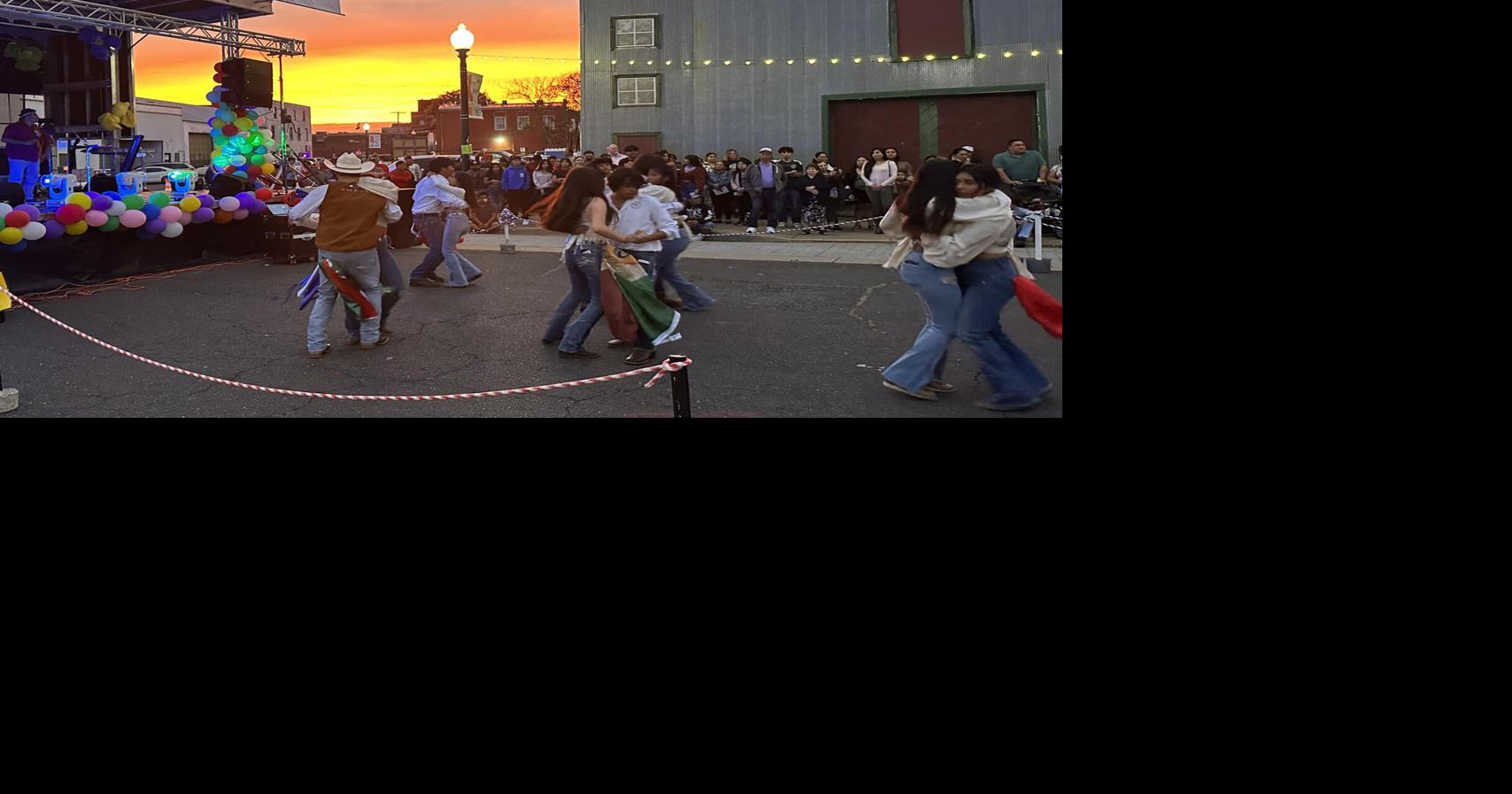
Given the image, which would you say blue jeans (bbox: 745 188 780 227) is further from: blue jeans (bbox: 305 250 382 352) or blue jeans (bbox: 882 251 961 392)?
Answer: blue jeans (bbox: 882 251 961 392)

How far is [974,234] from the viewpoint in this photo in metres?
5.39

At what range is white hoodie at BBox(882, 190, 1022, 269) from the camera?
5.37 metres

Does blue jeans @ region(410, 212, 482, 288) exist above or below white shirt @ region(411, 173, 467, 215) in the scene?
below

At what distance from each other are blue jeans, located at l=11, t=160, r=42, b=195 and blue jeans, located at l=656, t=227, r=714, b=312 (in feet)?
35.1

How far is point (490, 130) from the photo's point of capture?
99.9ft

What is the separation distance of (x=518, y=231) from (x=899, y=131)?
23.7ft

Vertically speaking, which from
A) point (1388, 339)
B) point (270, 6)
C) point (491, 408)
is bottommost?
point (491, 408)

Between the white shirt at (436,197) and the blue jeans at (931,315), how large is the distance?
20.4 feet

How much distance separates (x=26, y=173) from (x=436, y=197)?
27.1ft

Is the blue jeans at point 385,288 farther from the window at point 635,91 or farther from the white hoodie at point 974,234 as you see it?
the window at point 635,91

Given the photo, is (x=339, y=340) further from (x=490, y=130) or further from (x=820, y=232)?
(x=490, y=130)

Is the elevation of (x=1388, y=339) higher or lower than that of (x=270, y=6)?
lower

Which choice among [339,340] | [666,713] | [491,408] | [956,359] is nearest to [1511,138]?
[666,713]

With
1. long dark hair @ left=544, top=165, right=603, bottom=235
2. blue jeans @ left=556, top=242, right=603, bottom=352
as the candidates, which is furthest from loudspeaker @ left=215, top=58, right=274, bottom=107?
long dark hair @ left=544, top=165, right=603, bottom=235
